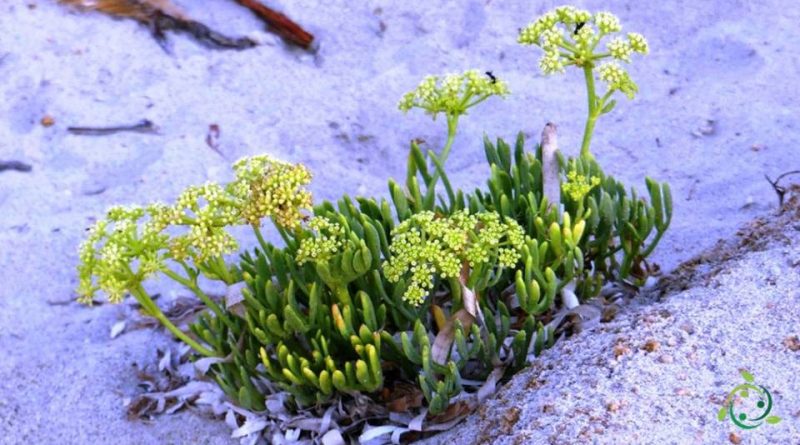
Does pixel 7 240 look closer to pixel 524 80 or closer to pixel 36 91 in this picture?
pixel 36 91

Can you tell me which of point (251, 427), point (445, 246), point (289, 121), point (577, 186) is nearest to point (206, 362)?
point (251, 427)

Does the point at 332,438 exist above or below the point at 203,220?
below

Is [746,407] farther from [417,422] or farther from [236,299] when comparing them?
[236,299]

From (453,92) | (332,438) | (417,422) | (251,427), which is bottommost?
(251,427)

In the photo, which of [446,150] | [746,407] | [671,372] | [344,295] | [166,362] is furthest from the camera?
[166,362]

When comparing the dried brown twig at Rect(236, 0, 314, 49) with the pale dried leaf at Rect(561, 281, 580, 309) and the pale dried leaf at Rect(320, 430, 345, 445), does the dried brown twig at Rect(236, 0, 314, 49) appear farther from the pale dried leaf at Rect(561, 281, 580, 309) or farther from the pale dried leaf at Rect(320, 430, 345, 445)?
the pale dried leaf at Rect(320, 430, 345, 445)

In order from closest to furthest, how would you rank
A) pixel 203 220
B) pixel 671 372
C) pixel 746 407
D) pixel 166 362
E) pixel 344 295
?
pixel 746 407 → pixel 671 372 → pixel 203 220 → pixel 344 295 → pixel 166 362

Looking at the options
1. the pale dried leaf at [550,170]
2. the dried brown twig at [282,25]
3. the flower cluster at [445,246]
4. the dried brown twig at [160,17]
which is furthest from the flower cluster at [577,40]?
the dried brown twig at [160,17]
